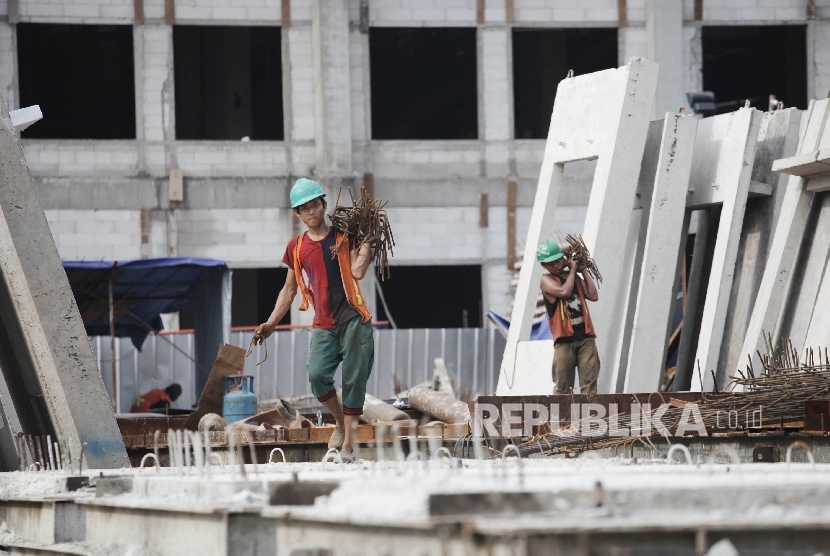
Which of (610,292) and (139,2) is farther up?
(139,2)

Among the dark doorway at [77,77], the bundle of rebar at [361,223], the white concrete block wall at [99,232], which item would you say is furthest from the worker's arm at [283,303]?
the dark doorway at [77,77]

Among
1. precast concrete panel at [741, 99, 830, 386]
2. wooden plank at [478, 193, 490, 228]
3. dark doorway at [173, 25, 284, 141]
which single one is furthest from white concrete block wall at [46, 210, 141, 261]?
precast concrete panel at [741, 99, 830, 386]

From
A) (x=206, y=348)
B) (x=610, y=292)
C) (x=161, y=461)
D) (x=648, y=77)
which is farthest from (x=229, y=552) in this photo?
(x=206, y=348)

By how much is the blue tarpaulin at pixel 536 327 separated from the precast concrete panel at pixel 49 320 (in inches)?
427

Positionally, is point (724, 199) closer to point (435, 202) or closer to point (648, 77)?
point (648, 77)

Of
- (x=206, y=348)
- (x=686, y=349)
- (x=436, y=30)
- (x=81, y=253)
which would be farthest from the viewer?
(x=436, y=30)

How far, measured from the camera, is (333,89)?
84.4 ft

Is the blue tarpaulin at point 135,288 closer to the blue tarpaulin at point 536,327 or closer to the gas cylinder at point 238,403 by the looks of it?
the gas cylinder at point 238,403

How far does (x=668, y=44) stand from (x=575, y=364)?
15006 millimetres

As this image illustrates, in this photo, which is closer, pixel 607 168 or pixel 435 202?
pixel 607 168

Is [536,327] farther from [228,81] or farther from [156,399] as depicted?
[228,81]

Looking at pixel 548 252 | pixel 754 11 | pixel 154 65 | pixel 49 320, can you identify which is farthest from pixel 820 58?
pixel 49 320

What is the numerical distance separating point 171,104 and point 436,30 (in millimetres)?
6435

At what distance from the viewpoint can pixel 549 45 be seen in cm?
2953
